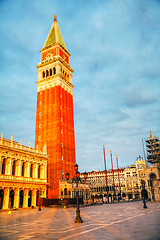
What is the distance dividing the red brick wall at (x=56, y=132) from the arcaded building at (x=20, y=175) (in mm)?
3278

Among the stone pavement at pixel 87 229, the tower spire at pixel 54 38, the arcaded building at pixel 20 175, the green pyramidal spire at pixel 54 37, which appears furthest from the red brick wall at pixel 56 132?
the stone pavement at pixel 87 229

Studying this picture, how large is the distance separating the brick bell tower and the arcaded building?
4.06 m

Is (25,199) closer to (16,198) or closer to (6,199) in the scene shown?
(16,198)

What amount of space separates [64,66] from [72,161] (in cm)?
3159

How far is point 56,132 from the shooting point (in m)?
57.0

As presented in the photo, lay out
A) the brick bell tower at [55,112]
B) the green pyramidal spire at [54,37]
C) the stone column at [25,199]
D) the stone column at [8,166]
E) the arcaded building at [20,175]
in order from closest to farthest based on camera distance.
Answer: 1. the arcaded building at [20,175]
2. the stone column at [8,166]
3. the stone column at [25,199]
4. the brick bell tower at [55,112]
5. the green pyramidal spire at [54,37]

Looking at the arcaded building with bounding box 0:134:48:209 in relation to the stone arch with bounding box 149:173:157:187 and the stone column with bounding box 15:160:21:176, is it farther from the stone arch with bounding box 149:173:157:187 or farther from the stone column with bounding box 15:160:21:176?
the stone arch with bounding box 149:173:157:187

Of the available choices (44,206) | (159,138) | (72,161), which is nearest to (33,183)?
(44,206)

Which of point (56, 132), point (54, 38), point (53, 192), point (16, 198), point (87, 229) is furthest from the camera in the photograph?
point (54, 38)

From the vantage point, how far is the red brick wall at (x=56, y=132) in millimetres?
54100

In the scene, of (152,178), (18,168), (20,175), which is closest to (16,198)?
(20,175)

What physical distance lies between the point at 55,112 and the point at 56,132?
632cm

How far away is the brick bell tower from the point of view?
54938 mm

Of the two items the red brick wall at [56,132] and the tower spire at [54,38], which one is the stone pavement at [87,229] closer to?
the red brick wall at [56,132]
